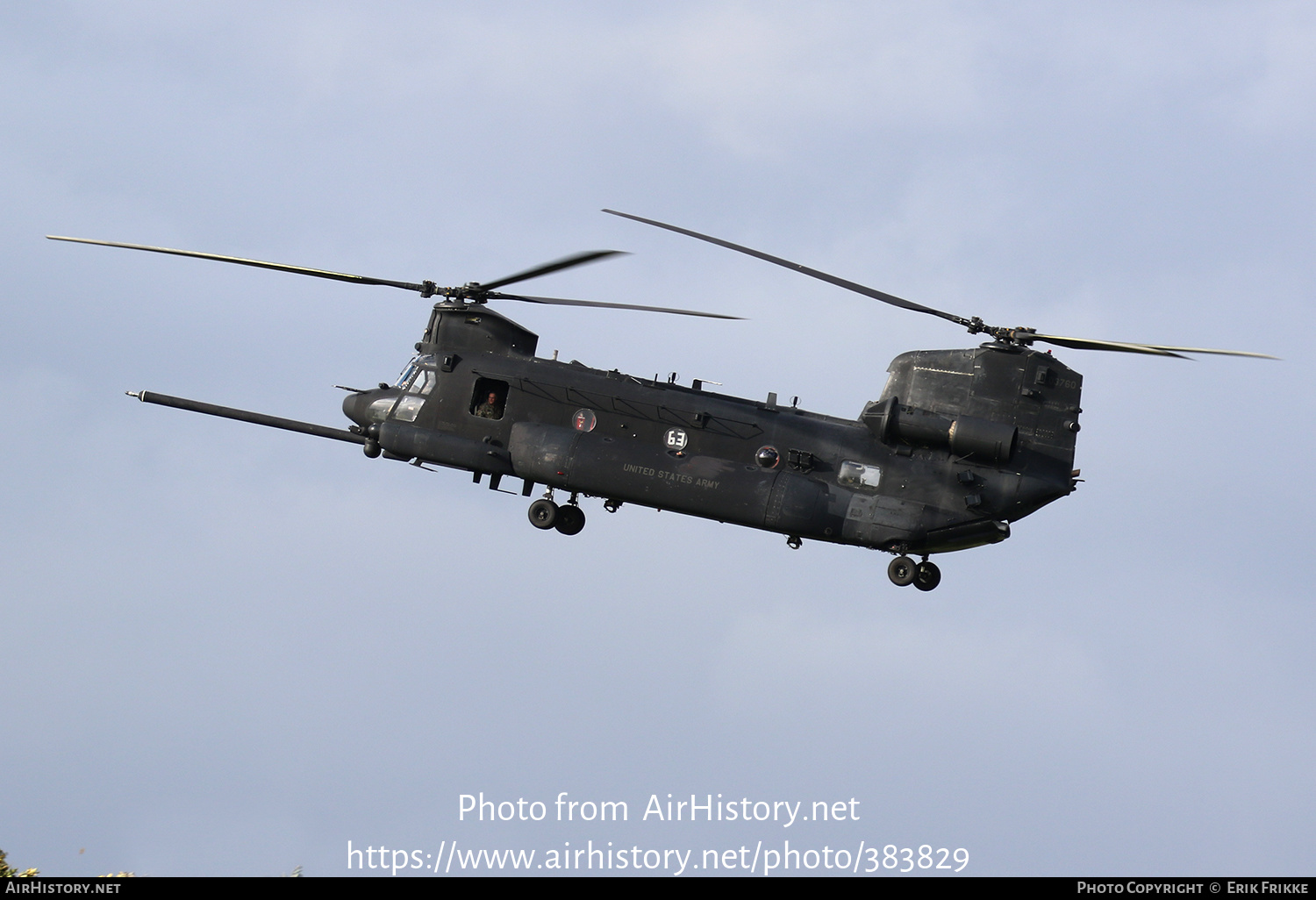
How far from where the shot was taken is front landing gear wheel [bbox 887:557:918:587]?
3975cm

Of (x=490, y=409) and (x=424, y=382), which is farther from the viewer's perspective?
(x=424, y=382)

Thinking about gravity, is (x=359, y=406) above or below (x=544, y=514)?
above

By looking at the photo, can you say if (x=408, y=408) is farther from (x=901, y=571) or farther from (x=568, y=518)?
(x=901, y=571)

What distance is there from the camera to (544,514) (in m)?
42.1

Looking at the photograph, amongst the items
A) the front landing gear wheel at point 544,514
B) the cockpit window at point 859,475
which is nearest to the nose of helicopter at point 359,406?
the front landing gear wheel at point 544,514

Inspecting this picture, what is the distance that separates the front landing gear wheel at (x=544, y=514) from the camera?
1655 inches

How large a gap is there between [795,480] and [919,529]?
3.34 m

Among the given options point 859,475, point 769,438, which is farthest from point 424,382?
point 859,475

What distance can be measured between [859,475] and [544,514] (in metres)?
8.48

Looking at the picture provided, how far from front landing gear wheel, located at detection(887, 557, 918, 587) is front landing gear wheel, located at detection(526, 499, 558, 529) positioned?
9.03 metres

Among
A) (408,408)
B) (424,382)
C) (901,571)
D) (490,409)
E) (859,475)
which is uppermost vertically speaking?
(424,382)
